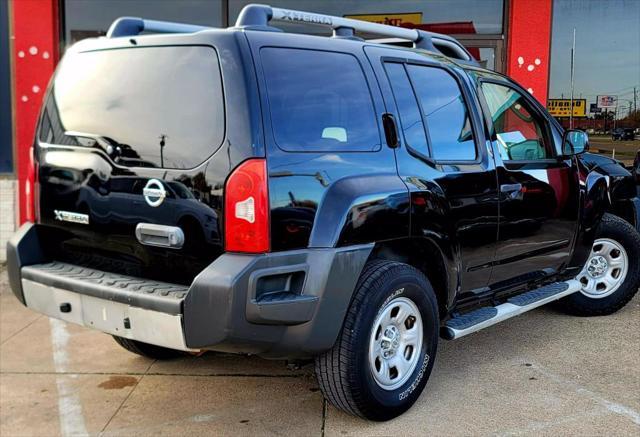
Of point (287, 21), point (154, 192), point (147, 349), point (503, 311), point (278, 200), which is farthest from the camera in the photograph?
point (147, 349)

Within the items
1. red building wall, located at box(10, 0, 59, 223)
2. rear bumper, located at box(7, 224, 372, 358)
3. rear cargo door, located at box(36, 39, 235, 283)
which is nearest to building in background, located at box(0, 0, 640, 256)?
red building wall, located at box(10, 0, 59, 223)

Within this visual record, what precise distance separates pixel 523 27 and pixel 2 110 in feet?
19.8

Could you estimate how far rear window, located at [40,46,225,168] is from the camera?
307 cm

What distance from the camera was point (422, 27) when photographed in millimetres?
8102

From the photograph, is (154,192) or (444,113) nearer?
(154,192)

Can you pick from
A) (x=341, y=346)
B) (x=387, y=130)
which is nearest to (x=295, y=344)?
(x=341, y=346)

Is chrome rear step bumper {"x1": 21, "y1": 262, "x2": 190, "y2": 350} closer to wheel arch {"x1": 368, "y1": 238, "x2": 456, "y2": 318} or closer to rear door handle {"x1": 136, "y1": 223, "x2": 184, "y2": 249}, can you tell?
rear door handle {"x1": 136, "y1": 223, "x2": 184, "y2": 249}

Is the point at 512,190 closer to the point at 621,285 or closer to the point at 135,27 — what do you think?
the point at 621,285

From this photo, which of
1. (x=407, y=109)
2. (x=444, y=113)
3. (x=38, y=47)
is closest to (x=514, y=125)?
(x=444, y=113)

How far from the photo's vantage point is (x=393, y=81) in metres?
3.72

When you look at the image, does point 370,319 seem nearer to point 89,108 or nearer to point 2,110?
point 89,108

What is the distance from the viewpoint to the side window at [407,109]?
368 cm

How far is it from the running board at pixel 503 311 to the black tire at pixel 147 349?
185 centimetres

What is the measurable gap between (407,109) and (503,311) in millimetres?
1420
